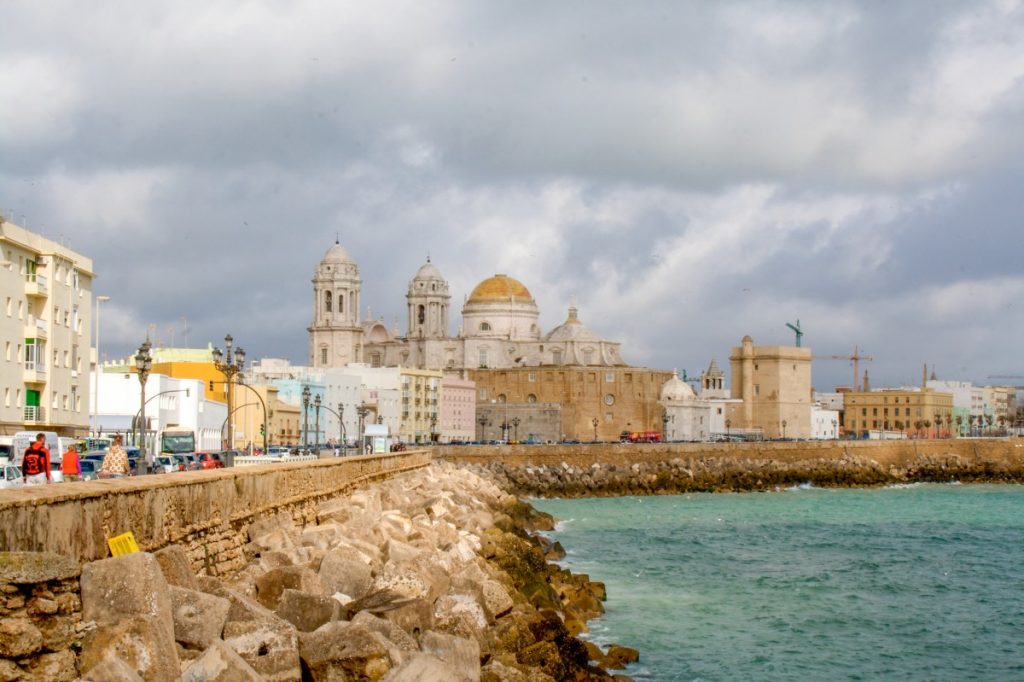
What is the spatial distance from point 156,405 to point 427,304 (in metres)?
65.1

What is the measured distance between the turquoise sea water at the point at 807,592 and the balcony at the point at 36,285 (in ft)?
49.1

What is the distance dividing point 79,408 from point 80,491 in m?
33.8

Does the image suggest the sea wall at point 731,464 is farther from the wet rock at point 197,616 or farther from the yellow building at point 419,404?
the wet rock at point 197,616

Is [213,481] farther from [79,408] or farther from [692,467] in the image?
[692,467]

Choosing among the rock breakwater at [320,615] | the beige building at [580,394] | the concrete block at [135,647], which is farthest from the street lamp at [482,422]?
the concrete block at [135,647]

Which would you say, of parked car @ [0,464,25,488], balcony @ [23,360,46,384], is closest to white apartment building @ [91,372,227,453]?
balcony @ [23,360,46,384]

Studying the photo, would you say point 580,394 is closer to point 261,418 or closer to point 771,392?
point 771,392

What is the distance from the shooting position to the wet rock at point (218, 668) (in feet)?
26.1

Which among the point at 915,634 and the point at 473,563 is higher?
the point at 473,563

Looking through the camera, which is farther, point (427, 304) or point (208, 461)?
point (427, 304)

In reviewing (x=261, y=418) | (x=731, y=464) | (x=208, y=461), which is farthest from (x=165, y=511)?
(x=261, y=418)

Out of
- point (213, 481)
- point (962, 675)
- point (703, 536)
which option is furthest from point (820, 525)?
point (213, 481)

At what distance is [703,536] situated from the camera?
3572cm

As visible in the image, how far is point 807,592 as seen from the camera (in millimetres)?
23938
